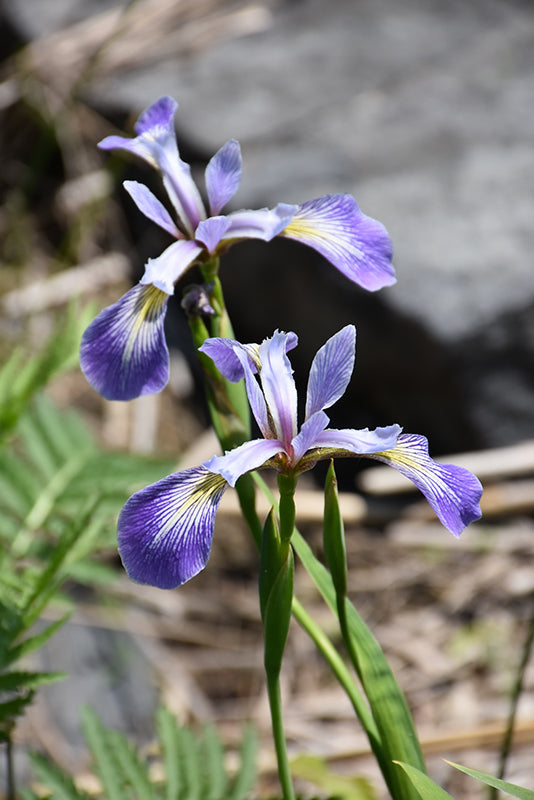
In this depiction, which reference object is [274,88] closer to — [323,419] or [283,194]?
[283,194]

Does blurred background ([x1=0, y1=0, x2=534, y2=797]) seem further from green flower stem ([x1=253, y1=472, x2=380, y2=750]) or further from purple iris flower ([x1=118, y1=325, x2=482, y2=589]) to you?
purple iris flower ([x1=118, y1=325, x2=482, y2=589])

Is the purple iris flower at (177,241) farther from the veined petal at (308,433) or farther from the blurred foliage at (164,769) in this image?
the blurred foliage at (164,769)

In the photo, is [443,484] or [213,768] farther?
Answer: [213,768]

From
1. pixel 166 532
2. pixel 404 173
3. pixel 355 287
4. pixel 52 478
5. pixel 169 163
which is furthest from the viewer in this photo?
pixel 404 173

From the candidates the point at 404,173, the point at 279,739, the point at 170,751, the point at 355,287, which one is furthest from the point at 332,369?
the point at 404,173

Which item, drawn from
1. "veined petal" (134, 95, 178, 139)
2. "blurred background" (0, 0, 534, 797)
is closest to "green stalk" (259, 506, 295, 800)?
"veined petal" (134, 95, 178, 139)

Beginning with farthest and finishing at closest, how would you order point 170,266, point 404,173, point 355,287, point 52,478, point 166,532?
point 404,173
point 355,287
point 52,478
point 170,266
point 166,532

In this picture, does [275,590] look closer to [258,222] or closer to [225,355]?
[225,355]

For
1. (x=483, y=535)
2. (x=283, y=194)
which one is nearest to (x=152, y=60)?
(x=283, y=194)
